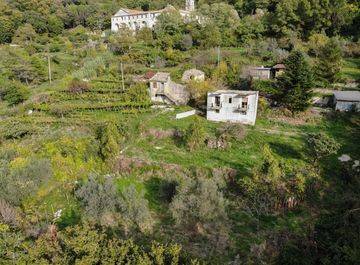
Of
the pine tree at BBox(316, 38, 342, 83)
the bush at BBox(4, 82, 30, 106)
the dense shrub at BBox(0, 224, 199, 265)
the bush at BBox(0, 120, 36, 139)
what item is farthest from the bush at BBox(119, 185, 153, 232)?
the pine tree at BBox(316, 38, 342, 83)

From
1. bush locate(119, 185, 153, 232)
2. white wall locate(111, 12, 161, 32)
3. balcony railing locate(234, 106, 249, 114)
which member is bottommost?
bush locate(119, 185, 153, 232)

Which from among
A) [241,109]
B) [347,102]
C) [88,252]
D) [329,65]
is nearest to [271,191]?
[88,252]

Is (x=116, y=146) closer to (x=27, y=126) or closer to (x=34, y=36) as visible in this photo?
(x=27, y=126)

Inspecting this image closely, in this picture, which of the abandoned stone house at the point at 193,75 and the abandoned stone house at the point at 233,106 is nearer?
the abandoned stone house at the point at 233,106

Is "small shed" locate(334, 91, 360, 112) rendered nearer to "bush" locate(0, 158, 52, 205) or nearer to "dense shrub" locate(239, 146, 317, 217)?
"dense shrub" locate(239, 146, 317, 217)

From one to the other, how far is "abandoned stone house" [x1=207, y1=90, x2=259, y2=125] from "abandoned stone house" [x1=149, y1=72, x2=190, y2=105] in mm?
5760

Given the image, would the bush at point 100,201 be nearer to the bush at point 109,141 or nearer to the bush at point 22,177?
the bush at point 22,177

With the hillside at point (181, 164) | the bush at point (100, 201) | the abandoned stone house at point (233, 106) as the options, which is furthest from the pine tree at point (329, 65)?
the bush at point (100, 201)

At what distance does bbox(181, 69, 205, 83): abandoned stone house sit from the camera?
41444 mm

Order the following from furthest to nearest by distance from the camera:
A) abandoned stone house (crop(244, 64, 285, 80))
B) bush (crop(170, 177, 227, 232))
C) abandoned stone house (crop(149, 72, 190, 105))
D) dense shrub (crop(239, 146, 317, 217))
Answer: abandoned stone house (crop(244, 64, 285, 80)) < abandoned stone house (crop(149, 72, 190, 105)) < dense shrub (crop(239, 146, 317, 217)) < bush (crop(170, 177, 227, 232))

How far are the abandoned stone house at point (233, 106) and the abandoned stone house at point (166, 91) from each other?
576 centimetres

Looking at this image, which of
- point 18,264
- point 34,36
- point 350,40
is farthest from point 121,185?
point 34,36

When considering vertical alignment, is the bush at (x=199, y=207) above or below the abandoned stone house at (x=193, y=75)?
below

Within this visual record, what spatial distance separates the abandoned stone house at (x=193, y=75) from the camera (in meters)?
41.4
